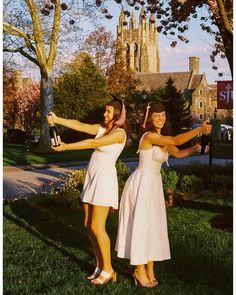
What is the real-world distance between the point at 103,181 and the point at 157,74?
93.6m

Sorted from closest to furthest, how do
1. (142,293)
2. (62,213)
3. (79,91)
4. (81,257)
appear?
(142,293), (81,257), (62,213), (79,91)

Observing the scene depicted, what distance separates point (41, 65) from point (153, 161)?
63.8 feet

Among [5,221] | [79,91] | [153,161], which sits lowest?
[5,221]

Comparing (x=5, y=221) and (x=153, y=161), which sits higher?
(x=153, y=161)

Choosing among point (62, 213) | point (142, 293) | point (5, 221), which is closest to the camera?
point (142, 293)

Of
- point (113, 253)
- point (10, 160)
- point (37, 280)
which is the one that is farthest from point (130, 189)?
point (10, 160)

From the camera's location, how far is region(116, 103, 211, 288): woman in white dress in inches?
207

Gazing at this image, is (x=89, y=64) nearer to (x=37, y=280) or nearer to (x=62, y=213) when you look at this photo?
(x=62, y=213)

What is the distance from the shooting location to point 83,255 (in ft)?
22.0

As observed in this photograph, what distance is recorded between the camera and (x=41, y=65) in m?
24.0

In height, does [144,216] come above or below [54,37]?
below

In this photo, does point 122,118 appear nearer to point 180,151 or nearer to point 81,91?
point 180,151

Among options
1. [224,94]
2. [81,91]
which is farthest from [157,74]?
[224,94]

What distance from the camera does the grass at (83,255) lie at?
17.6 feet
